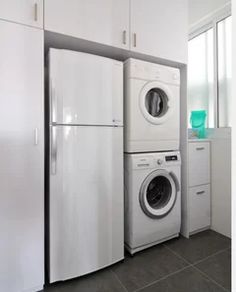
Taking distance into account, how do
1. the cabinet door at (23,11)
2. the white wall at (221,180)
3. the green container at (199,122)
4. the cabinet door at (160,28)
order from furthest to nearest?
1. the green container at (199,122)
2. the white wall at (221,180)
3. the cabinet door at (160,28)
4. the cabinet door at (23,11)

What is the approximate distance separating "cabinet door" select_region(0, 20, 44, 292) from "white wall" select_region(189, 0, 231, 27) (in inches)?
72.9

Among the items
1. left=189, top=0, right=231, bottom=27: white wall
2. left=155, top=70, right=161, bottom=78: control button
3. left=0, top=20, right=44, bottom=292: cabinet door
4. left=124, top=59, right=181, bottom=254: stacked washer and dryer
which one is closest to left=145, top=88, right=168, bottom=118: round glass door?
left=124, top=59, right=181, bottom=254: stacked washer and dryer

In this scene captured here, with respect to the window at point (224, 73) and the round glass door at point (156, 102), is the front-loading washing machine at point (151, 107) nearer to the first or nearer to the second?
the round glass door at point (156, 102)

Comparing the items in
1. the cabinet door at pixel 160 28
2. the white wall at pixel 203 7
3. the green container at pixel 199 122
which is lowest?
the green container at pixel 199 122

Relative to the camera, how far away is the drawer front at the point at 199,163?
2025 millimetres

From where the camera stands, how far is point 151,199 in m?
1.89

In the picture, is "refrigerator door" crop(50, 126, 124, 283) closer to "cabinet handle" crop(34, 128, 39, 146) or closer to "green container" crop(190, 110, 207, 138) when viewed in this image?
"cabinet handle" crop(34, 128, 39, 146)

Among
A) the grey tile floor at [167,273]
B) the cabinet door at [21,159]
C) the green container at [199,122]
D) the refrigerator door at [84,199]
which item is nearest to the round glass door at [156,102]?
the refrigerator door at [84,199]

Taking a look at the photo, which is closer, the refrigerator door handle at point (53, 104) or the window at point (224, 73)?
the refrigerator door handle at point (53, 104)

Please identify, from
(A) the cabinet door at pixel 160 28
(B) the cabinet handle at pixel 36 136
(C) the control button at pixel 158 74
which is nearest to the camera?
(B) the cabinet handle at pixel 36 136

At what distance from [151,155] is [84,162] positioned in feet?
2.12

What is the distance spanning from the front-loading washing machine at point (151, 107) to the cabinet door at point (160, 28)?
0.14 meters

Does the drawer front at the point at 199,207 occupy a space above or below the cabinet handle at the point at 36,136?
below

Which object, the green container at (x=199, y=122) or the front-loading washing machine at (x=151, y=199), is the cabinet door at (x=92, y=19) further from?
the green container at (x=199, y=122)
